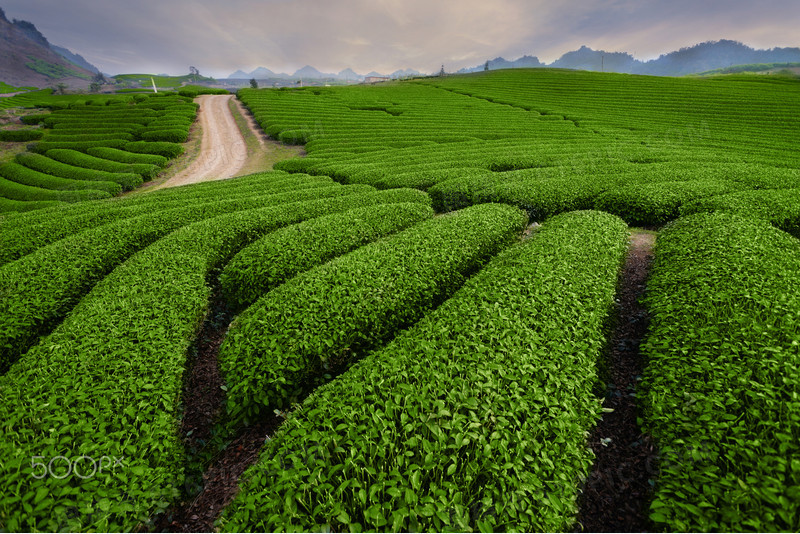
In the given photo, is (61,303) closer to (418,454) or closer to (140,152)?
(418,454)

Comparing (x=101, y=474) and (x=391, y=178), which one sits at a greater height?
(x=391, y=178)

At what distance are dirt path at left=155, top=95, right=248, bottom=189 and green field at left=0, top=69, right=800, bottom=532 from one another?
764 inches

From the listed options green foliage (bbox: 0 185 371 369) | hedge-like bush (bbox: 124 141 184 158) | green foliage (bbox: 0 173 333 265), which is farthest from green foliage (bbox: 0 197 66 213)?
green foliage (bbox: 0 185 371 369)

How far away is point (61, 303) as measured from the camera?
11.1 m

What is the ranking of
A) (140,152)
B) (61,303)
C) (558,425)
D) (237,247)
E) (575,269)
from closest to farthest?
(558,425) → (575,269) → (61,303) → (237,247) → (140,152)

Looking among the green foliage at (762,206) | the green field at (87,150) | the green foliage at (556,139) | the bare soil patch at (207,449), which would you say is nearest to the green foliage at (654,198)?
the green foliage at (556,139)

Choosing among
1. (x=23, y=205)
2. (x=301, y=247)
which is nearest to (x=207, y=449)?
(x=301, y=247)

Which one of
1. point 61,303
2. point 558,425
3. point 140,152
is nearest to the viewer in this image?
point 558,425

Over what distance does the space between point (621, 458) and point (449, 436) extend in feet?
12.5

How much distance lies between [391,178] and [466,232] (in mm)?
13012

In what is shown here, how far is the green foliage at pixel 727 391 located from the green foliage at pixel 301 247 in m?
10.2

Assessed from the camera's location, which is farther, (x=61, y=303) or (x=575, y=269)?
(x=61, y=303)

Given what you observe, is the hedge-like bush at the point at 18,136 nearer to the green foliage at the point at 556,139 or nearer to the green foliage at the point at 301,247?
the green foliage at the point at 556,139

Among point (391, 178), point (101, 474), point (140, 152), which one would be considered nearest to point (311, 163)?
point (391, 178)
